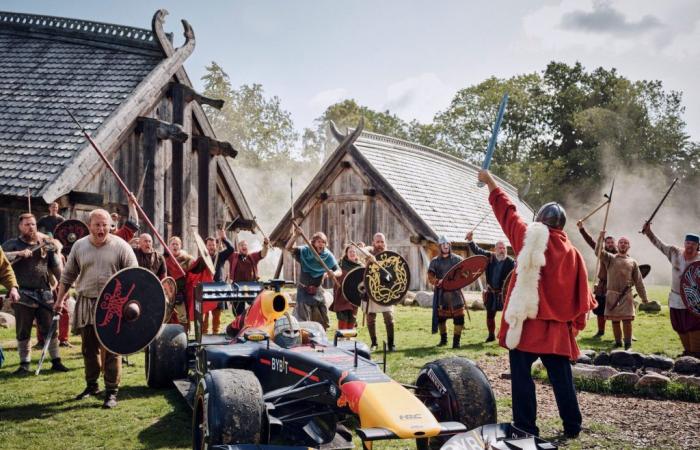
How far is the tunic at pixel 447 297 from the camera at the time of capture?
11414 millimetres

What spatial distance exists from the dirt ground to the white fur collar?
1.23m

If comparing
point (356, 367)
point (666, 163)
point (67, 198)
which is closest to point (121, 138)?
point (67, 198)

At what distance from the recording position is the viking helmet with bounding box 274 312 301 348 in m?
6.29

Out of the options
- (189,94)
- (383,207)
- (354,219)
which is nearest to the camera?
(189,94)

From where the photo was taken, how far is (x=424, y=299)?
1909cm

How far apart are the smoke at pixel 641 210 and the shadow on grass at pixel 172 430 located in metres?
39.6

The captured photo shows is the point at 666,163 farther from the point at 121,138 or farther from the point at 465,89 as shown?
the point at 121,138

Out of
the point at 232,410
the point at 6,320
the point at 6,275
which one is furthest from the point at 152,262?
the point at 232,410

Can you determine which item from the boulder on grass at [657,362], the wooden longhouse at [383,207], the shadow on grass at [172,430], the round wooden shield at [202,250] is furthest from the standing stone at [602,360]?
the wooden longhouse at [383,207]

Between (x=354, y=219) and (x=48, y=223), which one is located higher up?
(x=354, y=219)

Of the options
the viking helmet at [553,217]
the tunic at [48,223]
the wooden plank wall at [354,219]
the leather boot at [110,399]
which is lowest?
the leather boot at [110,399]

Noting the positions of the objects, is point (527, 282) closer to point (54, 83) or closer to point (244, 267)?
point (244, 267)

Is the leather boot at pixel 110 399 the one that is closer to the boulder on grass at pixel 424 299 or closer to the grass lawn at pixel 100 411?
the grass lawn at pixel 100 411

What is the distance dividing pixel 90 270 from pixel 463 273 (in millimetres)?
6580
